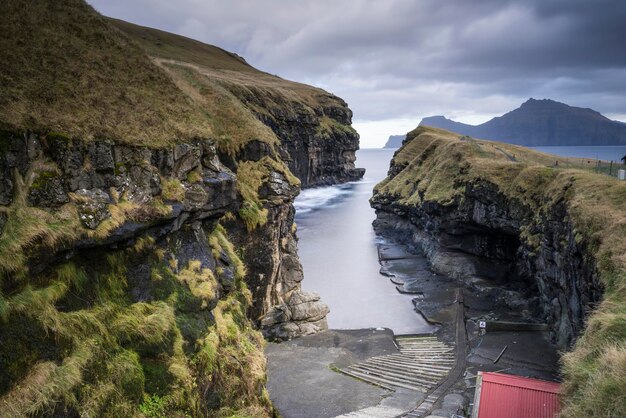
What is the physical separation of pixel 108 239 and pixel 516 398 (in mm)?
18000

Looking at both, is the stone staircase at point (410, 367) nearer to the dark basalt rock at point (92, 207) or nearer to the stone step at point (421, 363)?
the stone step at point (421, 363)

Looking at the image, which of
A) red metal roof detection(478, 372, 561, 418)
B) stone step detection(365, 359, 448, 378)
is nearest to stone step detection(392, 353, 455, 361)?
stone step detection(365, 359, 448, 378)

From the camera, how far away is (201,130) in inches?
879

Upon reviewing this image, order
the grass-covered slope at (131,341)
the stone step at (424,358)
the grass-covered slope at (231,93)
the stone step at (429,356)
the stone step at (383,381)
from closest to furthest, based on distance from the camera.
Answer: the grass-covered slope at (131,341) < the stone step at (383,381) < the grass-covered slope at (231,93) < the stone step at (424,358) < the stone step at (429,356)

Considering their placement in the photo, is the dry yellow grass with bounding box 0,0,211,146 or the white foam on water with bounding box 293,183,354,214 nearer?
the dry yellow grass with bounding box 0,0,211,146

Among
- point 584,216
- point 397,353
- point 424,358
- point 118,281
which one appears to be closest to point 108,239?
point 118,281

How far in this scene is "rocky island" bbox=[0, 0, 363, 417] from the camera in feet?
41.1

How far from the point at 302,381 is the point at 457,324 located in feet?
62.4

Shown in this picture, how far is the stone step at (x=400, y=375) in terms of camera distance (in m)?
27.6

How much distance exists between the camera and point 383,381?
26.9 metres

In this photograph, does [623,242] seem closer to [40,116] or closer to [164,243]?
[164,243]

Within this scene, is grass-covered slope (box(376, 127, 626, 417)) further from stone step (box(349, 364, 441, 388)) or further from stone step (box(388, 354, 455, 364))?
stone step (box(388, 354, 455, 364))

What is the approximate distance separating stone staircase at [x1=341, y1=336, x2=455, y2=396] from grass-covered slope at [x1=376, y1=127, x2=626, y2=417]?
10.9m

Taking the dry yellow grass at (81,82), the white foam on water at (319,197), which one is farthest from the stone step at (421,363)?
the white foam on water at (319,197)
